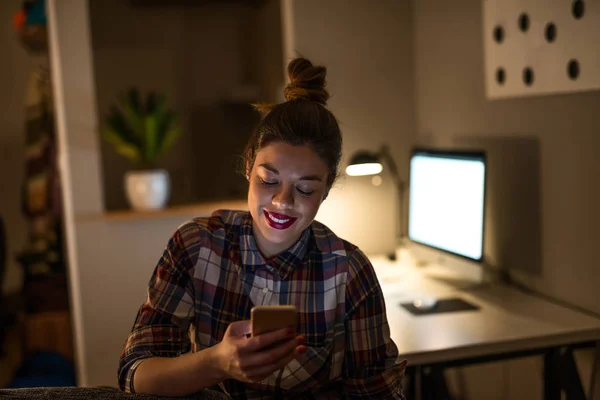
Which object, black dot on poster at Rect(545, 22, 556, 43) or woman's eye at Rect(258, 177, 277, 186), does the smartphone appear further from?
black dot on poster at Rect(545, 22, 556, 43)

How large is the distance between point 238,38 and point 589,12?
3111mm

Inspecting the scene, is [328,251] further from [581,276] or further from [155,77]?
[155,77]

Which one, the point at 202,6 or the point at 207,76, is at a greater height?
the point at 202,6

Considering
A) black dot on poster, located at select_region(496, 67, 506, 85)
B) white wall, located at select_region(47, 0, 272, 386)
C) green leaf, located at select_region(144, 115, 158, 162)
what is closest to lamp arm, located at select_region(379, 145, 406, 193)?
black dot on poster, located at select_region(496, 67, 506, 85)

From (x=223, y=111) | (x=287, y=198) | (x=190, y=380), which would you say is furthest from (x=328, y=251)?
(x=223, y=111)

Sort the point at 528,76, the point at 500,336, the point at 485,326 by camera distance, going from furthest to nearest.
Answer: the point at 528,76 → the point at 485,326 → the point at 500,336

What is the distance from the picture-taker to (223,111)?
456 centimetres

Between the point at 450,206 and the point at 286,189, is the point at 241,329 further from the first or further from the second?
the point at 450,206

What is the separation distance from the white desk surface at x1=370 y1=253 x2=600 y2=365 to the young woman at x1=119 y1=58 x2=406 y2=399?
43cm

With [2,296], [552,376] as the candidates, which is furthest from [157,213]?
[2,296]

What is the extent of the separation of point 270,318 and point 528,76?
4.60 ft

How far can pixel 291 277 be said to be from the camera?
140 centimetres

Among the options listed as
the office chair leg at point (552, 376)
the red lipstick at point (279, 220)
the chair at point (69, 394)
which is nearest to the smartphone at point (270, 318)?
the chair at point (69, 394)

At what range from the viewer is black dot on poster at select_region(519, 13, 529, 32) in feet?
6.92
